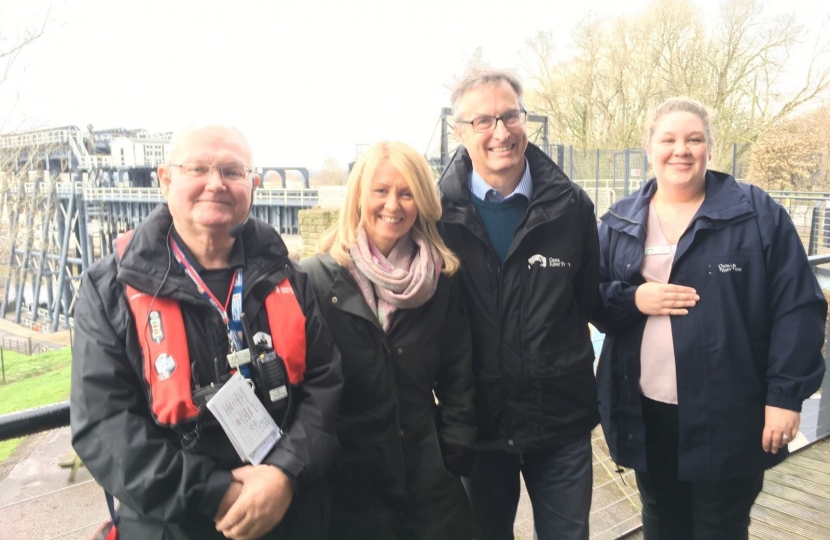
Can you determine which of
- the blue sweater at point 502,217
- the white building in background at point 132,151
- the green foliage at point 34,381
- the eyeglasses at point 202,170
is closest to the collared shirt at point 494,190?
the blue sweater at point 502,217

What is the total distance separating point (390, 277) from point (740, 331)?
1.17 meters

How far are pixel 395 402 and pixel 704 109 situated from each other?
1.48m

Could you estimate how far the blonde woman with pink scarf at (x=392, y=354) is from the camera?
1616 millimetres

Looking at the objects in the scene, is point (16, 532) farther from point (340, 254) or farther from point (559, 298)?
point (559, 298)

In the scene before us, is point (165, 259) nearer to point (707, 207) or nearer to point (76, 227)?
point (707, 207)

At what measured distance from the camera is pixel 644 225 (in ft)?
6.64

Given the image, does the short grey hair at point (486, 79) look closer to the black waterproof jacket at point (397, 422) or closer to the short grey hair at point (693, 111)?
the short grey hair at point (693, 111)

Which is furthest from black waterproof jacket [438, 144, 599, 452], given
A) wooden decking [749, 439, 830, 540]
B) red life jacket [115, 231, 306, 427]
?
wooden decking [749, 439, 830, 540]

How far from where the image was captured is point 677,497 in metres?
2.06

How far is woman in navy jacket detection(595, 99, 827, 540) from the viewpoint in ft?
5.95

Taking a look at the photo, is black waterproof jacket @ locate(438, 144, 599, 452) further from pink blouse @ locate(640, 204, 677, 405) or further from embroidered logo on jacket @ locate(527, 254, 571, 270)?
pink blouse @ locate(640, 204, 677, 405)

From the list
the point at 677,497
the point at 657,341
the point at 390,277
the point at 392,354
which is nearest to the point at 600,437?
the point at 677,497

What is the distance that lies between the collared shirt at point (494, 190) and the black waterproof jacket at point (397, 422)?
1.09ft

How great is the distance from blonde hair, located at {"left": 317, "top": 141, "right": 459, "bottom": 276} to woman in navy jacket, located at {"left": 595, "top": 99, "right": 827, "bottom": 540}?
0.72 metres
